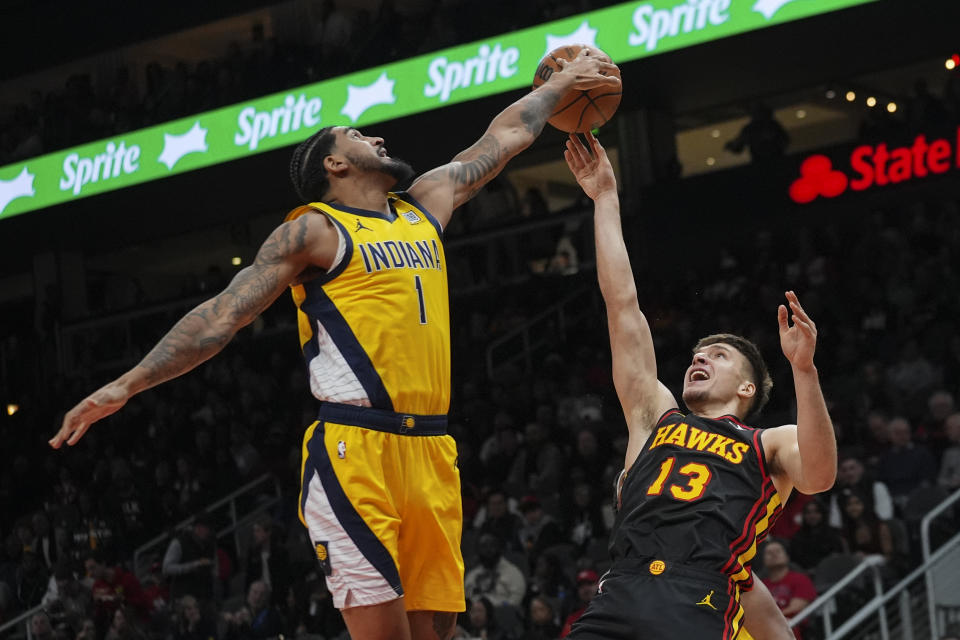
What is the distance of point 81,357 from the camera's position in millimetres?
21359

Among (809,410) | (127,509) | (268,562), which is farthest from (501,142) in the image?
(127,509)

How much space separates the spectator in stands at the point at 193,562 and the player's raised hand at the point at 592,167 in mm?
9361

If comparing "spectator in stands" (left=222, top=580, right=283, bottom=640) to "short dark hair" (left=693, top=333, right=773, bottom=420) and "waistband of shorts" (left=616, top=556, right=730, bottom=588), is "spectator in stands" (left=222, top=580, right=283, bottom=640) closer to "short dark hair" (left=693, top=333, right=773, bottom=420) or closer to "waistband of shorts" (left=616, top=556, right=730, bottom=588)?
"short dark hair" (left=693, top=333, right=773, bottom=420)

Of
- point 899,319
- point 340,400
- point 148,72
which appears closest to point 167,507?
point 148,72

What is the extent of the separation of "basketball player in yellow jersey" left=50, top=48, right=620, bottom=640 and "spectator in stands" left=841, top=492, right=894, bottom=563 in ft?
20.6

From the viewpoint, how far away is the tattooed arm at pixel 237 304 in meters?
4.16

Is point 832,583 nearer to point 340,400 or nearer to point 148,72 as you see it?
point 340,400

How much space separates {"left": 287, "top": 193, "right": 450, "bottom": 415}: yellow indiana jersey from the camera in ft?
14.4

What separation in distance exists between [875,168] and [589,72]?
1062 cm

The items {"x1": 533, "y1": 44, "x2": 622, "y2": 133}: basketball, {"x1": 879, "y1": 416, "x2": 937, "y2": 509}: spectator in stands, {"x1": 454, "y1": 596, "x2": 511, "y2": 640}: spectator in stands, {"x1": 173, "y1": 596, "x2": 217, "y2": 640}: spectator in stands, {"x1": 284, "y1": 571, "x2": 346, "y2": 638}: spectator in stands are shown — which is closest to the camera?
{"x1": 533, "y1": 44, "x2": 622, "y2": 133}: basketball

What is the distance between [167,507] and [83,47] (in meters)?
9.03

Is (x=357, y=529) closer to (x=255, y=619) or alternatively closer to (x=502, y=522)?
(x=502, y=522)

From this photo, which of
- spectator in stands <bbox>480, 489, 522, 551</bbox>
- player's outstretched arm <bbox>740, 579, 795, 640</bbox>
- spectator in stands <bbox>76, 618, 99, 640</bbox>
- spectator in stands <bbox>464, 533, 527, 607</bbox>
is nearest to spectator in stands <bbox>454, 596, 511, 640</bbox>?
spectator in stands <bbox>464, 533, 527, 607</bbox>

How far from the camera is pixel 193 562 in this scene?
14.1 meters
